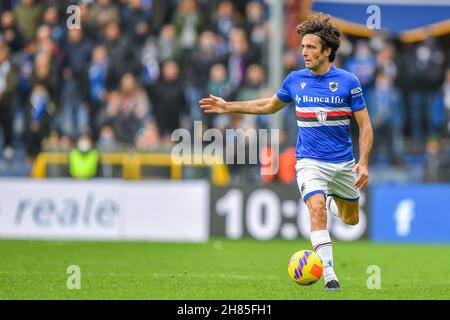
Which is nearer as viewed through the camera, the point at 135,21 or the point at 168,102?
the point at 168,102

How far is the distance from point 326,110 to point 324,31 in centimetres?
78

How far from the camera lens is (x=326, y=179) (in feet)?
33.4

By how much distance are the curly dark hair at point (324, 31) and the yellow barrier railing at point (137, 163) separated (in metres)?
9.23

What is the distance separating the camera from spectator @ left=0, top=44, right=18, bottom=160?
816 inches

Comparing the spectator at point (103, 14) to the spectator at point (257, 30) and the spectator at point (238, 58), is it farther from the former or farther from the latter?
the spectator at point (257, 30)

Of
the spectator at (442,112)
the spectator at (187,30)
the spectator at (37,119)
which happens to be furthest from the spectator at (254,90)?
the spectator at (37,119)

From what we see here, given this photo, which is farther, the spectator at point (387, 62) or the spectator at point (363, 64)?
the spectator at point (387, 62)

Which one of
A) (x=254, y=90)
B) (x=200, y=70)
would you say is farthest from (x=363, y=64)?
(x=200, y=70)

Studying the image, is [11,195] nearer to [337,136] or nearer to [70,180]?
[70,180]

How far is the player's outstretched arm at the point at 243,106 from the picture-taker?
10586 mm

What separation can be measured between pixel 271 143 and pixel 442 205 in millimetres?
3415

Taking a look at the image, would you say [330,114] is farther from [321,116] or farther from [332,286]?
[332,286]

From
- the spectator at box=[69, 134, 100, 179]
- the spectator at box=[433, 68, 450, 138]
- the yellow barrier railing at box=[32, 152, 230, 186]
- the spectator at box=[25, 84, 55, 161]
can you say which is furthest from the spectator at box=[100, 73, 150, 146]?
the spectator at box=[433, 68, 450, 138]

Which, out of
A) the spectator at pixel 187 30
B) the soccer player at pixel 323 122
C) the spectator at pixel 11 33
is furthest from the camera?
the spectator at pixel 11 33
